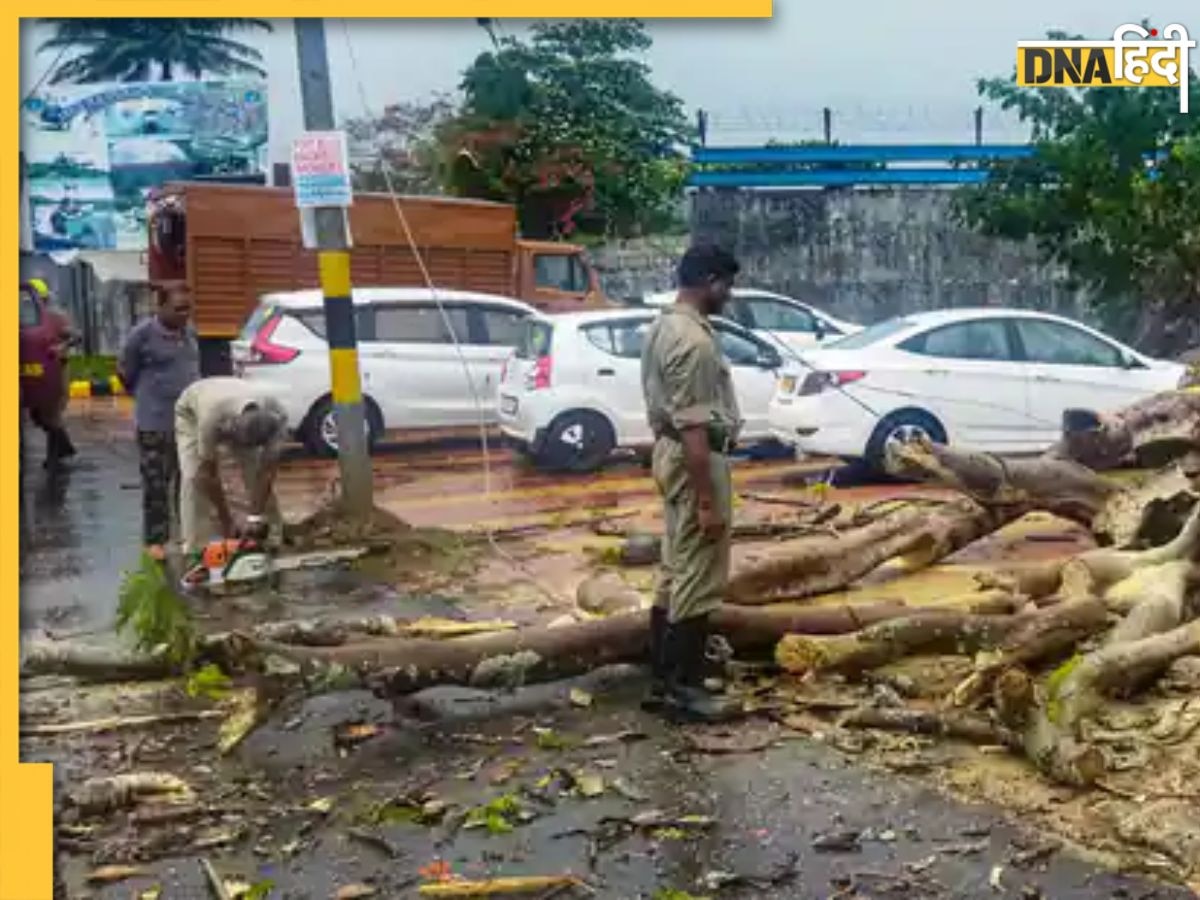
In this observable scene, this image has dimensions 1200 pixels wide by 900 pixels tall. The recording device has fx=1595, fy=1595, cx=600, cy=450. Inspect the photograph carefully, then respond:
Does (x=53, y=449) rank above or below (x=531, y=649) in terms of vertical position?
above

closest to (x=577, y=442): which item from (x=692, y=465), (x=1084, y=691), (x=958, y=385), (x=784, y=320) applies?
(x=784, y=320)

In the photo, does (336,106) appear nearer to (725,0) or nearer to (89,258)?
(725,0)

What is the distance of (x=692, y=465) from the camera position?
19.4 feet

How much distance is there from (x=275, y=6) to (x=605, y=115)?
21.3 ft

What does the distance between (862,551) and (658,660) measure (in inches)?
78.3

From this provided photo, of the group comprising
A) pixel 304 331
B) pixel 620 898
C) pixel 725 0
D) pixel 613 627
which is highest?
pixel 725 0

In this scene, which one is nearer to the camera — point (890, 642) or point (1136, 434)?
point (890, 642)

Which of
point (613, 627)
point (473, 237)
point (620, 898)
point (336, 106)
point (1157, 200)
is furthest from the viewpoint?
point (473, 237)


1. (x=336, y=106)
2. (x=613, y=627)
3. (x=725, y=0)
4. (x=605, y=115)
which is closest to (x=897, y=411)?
(x=605, y=115)

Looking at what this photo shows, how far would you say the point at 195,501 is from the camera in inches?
352

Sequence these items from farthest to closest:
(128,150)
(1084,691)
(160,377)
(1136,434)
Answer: (128,150)
(160,377)
(1136,434)
(1084,691)

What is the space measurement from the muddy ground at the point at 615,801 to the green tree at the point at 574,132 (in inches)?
183

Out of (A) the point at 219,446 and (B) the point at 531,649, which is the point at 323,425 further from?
(B) the point at 531,649

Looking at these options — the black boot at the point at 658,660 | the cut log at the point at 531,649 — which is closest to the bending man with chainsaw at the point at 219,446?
the cut log at the point at 531,649
